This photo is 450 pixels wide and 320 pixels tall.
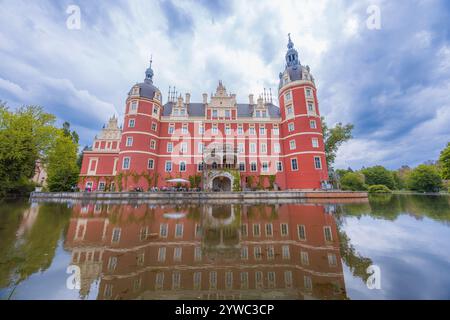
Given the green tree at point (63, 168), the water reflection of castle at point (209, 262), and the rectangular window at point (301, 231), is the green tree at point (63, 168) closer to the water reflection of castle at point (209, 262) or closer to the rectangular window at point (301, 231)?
the water reflection of castle at point (209, 262)

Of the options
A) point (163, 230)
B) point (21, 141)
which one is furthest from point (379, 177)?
point (21, 141)

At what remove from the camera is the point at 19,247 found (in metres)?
4.56

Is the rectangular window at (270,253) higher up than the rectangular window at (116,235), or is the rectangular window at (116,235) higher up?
the rectangular window at (116,235)

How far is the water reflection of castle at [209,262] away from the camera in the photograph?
2895 millimetres

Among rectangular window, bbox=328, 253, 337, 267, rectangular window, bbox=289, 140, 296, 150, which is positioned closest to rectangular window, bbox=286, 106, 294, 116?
Answer: rectangular window, bbox=289, 140, 296, 150

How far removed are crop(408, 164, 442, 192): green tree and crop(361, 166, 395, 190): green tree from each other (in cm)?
601

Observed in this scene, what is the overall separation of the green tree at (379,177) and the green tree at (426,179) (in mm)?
6011

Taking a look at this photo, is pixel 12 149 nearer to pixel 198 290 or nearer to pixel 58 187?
pixel 58 187

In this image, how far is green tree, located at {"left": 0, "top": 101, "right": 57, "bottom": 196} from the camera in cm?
1445

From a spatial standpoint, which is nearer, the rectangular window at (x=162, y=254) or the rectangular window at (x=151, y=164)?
the rectangular window at (x=162, y=254)

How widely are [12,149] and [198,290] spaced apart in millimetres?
21838

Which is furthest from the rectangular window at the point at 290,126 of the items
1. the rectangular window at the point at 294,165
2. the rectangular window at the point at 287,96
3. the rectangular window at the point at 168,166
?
the rectangular window at the point at 168,166

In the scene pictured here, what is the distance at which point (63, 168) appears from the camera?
2634cm

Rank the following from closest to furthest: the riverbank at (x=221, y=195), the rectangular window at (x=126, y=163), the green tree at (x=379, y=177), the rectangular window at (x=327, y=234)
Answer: the rectangular window at (x=327, y=234) < the riverbank at (x=221, y=195) < the rectangular window at (x=126, y=163) < the green tree at (x=379, y=177)
